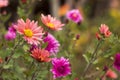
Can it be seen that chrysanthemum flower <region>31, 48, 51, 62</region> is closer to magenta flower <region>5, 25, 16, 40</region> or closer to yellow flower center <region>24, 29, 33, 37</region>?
yellow flower center <region>24, 29, 33, 37</region>

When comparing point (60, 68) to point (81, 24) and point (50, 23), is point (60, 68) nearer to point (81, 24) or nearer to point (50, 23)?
point (50, 23)

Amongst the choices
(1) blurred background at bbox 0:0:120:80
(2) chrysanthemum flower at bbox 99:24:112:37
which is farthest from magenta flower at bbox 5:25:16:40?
(2) chrysanthemum flower at bbox 99:24:112:37

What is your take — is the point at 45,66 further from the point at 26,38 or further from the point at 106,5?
the point at 106,5

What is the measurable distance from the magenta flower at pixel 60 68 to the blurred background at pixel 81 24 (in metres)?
0.11

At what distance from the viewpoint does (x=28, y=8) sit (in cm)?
214

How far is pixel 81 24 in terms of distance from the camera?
459 cm

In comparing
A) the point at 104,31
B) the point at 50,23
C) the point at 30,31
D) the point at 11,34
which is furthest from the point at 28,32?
the point at 11,34

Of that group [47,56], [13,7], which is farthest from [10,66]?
[13,7]

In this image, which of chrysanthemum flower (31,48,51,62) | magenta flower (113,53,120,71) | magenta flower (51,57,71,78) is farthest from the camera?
magenta flower (113,53,120,71)

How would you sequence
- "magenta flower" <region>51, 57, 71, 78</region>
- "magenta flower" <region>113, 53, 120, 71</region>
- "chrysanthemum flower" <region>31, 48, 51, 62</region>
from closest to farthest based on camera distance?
"chrysanthemum flower" <region>31, 48, 51, 62</region>
"magenta flower" <region>51, 57, 71, 78</region>
"magenta flower" <region>113, 53, 120, 71</region>

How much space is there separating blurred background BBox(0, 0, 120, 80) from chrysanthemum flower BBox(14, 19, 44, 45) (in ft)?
0.29

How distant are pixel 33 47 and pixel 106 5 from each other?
5992 mm

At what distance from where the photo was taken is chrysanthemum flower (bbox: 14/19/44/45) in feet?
5.16

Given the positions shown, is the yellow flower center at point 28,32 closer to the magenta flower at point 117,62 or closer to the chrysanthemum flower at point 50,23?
the chrysanthemum flower at point 50,23
